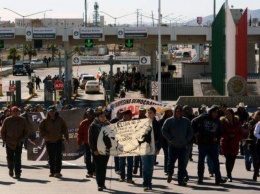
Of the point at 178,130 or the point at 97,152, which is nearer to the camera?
the point at 97,152

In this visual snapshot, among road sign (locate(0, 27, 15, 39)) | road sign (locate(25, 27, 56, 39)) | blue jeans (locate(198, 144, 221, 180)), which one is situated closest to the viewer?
blue jeans (locate(198, 144, 221, 180))

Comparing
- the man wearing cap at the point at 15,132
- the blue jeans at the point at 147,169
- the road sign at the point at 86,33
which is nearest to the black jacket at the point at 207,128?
the blue jeans at the point at 147,169

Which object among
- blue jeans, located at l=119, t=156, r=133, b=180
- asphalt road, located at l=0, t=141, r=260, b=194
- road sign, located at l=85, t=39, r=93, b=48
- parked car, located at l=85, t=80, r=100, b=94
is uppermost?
road sign, located at l=85, t=39, r=93, b=48

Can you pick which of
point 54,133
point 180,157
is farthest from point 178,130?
point 54,133

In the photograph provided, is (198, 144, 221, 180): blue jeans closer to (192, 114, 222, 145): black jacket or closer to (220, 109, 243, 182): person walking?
(192, 114, 222, 145): black jacket

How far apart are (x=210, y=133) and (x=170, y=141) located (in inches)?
30.3

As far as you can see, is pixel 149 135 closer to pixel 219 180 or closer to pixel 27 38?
pixel 219 180

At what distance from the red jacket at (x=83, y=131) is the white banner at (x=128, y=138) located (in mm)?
1891

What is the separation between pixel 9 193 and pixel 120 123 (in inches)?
91.0

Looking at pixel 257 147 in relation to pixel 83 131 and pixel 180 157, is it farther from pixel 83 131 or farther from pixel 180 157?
pixel 83 131

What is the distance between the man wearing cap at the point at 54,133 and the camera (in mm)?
15977

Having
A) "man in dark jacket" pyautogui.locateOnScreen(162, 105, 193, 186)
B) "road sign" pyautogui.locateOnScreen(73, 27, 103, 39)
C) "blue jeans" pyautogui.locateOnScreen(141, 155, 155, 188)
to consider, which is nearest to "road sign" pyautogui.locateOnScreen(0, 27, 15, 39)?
"road sign" pyautogui.locateOnScreen(73, 27, 103, 39)

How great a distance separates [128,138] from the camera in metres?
14.4

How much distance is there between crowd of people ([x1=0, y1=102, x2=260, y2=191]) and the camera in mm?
14359
